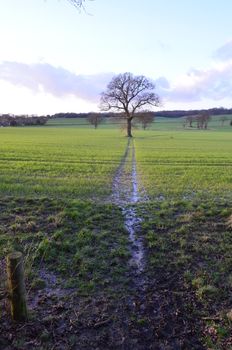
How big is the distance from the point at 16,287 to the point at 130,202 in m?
7.68

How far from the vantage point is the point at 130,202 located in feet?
40.1

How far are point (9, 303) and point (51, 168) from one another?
15.9 metres

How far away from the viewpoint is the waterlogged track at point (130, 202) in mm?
7293

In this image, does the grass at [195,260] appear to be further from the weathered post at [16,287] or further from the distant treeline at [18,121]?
the distant treeline at [18,121]

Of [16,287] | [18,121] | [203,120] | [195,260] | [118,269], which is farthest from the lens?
[18,121]

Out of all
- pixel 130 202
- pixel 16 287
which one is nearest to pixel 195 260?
pixel 16 287

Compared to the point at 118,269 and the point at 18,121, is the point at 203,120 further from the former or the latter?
the point at 118,269

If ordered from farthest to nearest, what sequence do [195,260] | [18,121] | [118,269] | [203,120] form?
[18,121] < [203,120] < [195,260] < [118,269]

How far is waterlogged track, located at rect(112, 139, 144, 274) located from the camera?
287 inches

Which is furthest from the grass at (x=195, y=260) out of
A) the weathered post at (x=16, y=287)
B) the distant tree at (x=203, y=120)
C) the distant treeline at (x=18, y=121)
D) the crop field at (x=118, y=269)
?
the distant treeline at (x=18, y=121)

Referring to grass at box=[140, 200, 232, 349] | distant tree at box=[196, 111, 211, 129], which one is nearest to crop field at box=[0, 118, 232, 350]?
grass at box=[140, 200, 232, 349]

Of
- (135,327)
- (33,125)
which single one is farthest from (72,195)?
(33,125)

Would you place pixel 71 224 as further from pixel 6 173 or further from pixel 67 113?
pixel 67 113

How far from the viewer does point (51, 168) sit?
20656 mm
